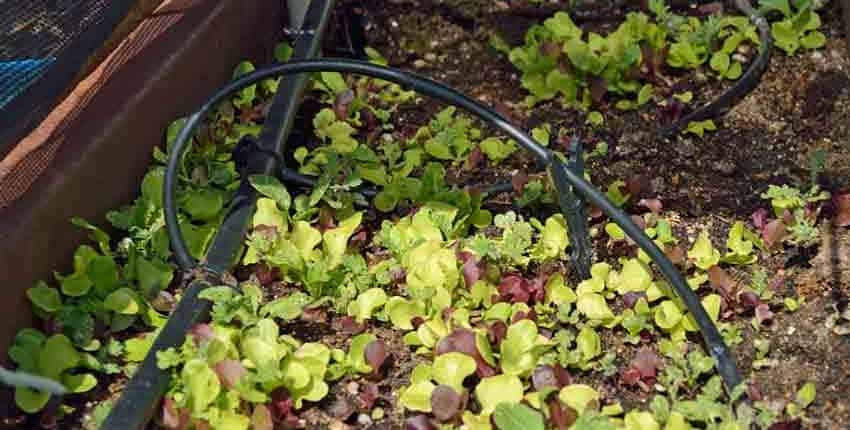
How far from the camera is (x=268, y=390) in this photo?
88.7 inches

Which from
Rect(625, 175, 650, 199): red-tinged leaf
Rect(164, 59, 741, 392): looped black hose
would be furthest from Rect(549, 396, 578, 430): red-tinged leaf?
Rect(625, 175, 650, 199): red-tinged leaf

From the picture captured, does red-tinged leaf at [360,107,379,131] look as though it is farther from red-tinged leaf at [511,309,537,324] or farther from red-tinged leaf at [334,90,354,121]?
red-tinged leaf at [511,309,537,324]

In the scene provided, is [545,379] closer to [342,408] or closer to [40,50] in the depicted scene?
[342,408]

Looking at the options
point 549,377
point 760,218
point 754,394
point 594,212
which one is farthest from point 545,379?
point 760,218

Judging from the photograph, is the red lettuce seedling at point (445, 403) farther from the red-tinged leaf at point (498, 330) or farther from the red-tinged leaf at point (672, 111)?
the red-tinged leaf at point (672, 111)

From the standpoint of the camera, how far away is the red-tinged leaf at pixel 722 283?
249 cm

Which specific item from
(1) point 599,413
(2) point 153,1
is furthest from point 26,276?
(1) point 599,413

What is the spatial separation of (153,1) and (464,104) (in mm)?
858

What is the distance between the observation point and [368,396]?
2.31 metres

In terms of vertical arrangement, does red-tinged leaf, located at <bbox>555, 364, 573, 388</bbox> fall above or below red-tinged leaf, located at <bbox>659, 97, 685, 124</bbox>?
below

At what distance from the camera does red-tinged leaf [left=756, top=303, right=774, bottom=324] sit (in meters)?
2.44

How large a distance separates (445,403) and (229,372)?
0.38 meters

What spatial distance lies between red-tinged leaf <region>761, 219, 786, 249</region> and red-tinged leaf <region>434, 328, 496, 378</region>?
699 millimetres

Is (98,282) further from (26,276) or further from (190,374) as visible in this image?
(190,374)
